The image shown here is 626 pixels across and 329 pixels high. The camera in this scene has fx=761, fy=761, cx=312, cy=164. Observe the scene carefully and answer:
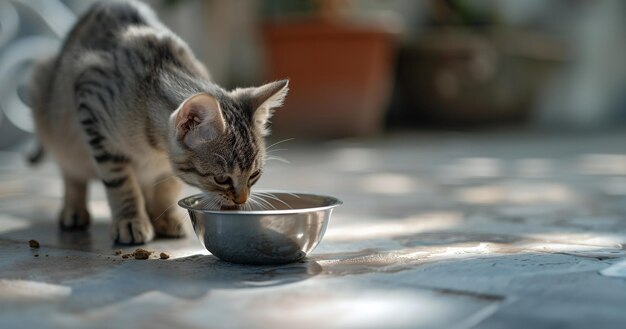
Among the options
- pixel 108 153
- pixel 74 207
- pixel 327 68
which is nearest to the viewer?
pixel 108 153

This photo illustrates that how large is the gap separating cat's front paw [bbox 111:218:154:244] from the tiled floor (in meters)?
0.05

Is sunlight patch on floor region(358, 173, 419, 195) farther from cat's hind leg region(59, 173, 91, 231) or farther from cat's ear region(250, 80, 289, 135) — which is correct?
cat's hind leg region(59, 173, 91, 231)

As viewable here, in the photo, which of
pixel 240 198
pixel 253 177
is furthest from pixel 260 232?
pixel 253 177

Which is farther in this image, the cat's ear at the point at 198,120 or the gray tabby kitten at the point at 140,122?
the gray tabby kitten at the point at 140,122

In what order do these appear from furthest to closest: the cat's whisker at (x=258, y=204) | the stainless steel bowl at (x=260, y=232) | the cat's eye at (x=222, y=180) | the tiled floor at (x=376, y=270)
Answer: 1. the cat's whisker at (x=258, y=204)
2. the cat's eye at (x=222, y=180)
3. the stainless steel bowl at (x=260, y=232)
4. the tiled floor at (x=376, y=270)

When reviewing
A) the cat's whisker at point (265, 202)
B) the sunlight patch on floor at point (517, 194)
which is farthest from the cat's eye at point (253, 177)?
the sunlight patch on floor at point (517, 194)

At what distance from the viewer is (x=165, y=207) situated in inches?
108

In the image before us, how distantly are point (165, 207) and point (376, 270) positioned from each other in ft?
3.44

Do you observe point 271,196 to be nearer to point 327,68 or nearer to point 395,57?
point 327,68

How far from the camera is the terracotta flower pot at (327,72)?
21.6ft

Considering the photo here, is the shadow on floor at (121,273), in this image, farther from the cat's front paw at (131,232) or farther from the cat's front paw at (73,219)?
the cat's front paw at (73,219)

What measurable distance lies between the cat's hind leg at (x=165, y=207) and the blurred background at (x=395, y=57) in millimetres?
2336

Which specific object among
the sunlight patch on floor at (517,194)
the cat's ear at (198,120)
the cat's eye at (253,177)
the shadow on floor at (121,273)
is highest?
the cat's ear at (198,120)

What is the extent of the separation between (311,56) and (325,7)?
526mm
